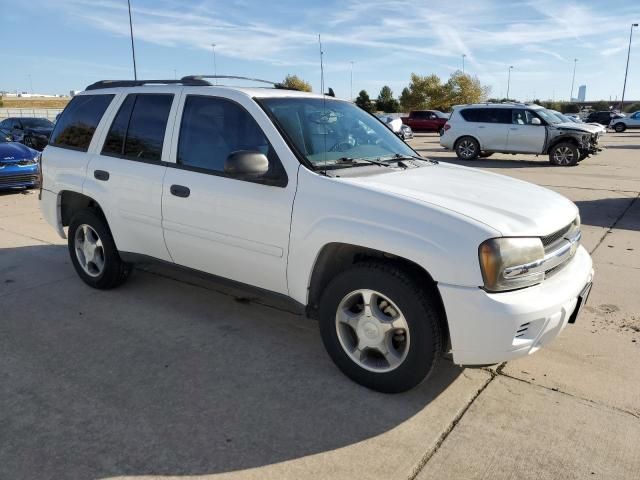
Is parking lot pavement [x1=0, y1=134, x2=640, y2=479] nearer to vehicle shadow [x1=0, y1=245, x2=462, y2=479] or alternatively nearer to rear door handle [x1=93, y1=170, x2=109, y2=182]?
vehicle shadow [x1=0, y1=245, x2=462, y2=479]

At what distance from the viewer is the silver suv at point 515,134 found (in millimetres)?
15414

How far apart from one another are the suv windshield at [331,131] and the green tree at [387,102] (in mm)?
60328

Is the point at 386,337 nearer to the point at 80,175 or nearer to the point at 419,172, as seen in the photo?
the point at 419,172

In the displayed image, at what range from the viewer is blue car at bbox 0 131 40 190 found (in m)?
10.3

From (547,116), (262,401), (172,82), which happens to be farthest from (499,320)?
(547,116)

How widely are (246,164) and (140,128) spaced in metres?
1.58

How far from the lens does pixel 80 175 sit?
186 inches

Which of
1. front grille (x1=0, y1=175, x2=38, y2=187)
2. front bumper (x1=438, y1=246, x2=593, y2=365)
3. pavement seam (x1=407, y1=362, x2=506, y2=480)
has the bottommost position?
pavement seam (x1=407, y1=362, x2=506, y2=480)

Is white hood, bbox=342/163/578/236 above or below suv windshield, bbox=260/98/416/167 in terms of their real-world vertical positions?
below

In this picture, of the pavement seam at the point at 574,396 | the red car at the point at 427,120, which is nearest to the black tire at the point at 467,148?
the pavement seam at the point at 574,396

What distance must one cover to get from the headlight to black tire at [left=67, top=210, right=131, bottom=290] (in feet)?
10.8

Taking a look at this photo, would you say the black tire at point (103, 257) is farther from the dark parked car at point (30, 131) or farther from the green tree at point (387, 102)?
the green tree at point (387, 102)

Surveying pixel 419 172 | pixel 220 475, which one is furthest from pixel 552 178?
pixel 220 475

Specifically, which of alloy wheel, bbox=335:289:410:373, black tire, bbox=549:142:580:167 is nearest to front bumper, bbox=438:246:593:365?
alloy wheel, bbox=335:289:410:373
